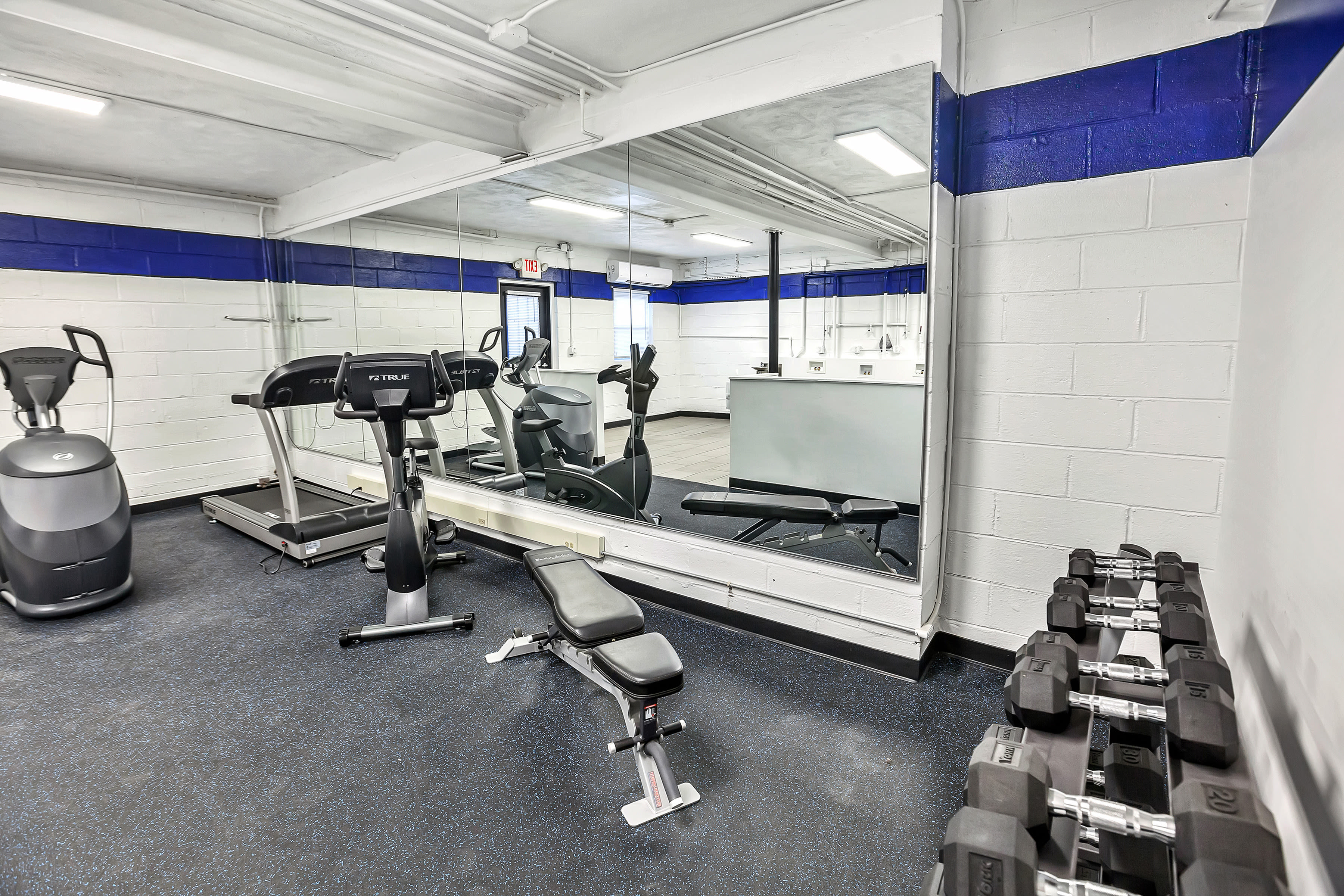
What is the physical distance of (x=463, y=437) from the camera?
15.7 feet

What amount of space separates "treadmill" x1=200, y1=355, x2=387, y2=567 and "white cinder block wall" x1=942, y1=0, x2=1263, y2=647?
3.13 m

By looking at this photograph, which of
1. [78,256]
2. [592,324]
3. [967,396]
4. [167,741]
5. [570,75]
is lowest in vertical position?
[167,741]

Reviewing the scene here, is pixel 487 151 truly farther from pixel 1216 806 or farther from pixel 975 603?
pixel 1216 806

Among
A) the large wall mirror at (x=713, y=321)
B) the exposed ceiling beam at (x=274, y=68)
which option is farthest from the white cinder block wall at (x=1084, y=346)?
the exposed ceiling beam at (x=274, y=68)

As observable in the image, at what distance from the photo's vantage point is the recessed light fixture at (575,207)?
3.41m

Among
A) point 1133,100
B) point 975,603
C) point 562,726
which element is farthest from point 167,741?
point 1133,100

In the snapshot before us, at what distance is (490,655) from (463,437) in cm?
226

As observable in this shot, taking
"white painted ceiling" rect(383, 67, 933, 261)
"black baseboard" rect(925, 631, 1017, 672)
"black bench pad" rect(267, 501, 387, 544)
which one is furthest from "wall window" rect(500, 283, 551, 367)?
"black baseboard" rect(925, 631, 1017, 672)

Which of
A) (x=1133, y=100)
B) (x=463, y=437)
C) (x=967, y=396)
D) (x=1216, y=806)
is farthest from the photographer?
(x=463, y=437)

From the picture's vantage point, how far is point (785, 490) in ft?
11.4

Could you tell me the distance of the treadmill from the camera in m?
3.29

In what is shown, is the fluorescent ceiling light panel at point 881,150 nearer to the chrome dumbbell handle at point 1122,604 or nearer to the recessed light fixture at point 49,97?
the chrome dumbbell handle at point 1122,604

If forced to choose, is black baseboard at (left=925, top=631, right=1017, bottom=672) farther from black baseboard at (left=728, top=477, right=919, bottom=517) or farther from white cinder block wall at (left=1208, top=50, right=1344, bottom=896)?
white cinder block wall at (left=1208, top=50, right=1344, bottom=896)

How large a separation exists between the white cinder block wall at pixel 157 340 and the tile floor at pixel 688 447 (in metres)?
4.35
